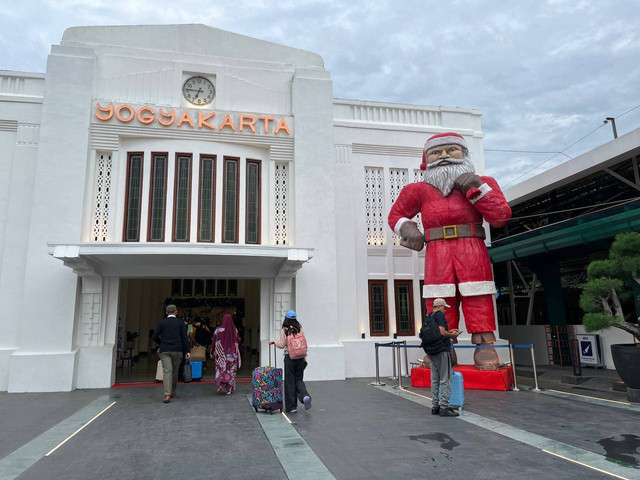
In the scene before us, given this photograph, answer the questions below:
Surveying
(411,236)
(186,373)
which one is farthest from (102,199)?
(411,236)

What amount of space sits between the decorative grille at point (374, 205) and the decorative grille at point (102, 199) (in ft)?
23.4

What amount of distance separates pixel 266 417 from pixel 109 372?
18.9ft

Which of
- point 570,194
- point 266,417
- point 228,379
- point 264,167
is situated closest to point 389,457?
point 266,417

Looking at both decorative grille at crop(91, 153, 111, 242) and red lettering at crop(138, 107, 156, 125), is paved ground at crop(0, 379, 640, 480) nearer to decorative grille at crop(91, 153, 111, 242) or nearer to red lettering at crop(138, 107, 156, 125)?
decorative grille at crop(91, 153, 111, 242)

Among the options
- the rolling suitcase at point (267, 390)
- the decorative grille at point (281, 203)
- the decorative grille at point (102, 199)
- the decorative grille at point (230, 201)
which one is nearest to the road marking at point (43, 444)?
the rolling suitcase at point (267, 390)

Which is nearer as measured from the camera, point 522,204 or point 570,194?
point 570,194

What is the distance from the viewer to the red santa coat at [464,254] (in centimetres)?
995

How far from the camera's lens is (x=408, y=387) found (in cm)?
1016

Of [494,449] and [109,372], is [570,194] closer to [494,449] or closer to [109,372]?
[494,449]

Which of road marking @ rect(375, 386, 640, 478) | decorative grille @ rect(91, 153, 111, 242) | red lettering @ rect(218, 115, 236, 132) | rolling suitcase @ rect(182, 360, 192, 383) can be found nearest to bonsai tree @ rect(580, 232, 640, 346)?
road marking @ rect(375, 386, 640, 478)

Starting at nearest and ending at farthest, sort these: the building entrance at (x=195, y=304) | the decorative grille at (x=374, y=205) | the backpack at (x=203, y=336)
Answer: the backpack at (x=203, y=336) < the decorative grille at (x=374, y=205) < the building entrance at (x=195, y=304)

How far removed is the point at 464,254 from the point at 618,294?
9.95 feet

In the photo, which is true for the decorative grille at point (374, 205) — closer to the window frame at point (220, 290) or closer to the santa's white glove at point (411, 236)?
the santa's white glove at point (411, 236)

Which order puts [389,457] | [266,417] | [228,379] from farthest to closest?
[228,379], [266,417], [389,457]
